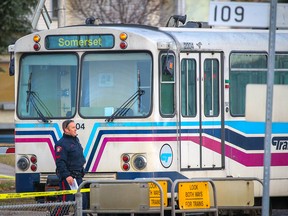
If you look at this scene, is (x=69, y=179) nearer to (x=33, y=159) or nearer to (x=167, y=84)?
(x=33, y=159)

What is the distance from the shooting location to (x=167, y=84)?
1559 centimetres

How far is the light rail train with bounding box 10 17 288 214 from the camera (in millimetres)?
15453

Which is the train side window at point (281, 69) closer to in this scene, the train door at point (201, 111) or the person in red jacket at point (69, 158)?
the train door at point (201, 111)

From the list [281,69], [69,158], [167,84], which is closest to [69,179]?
[69,158]

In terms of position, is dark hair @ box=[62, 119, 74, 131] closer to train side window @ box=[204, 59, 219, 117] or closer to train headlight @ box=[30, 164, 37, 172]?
train headlight @ box=[30, 164, 37, 172]

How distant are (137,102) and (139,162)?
89 cm

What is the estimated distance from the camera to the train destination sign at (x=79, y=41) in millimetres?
15648

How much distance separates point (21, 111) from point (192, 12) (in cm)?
1209

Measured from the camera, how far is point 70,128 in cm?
1448

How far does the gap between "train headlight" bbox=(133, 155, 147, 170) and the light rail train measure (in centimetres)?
1

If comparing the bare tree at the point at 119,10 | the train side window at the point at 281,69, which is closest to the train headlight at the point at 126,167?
the train side window at the point at 281,69

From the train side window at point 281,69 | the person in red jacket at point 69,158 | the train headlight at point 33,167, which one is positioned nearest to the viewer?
the person in red jacket at point 69,158

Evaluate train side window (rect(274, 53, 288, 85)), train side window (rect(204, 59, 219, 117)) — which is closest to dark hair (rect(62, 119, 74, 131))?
train side window (rect(204, 59, 219, 117))

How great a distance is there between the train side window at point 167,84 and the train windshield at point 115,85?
0.64 feet
